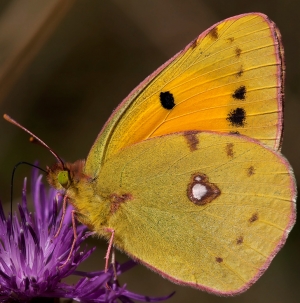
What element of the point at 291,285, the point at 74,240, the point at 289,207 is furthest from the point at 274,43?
the point at 291,285

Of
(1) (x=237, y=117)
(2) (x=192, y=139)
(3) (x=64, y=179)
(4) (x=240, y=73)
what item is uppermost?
(4) (x=240, y=73)

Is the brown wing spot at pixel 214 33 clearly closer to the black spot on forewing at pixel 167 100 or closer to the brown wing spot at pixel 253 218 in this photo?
the black spot on forewing at pixel 167 100

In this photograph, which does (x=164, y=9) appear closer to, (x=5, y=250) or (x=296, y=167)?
(x=296, y=167)

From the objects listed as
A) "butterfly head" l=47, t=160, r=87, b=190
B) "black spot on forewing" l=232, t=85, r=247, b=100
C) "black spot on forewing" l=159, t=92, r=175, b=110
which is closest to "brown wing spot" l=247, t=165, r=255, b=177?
"black spot on forewing" l=232, t=85, r=247, b=100

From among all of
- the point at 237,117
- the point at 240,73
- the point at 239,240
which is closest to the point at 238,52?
the point at 240,73

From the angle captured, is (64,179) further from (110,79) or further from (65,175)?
(110,79)

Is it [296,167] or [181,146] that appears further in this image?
[296,167]

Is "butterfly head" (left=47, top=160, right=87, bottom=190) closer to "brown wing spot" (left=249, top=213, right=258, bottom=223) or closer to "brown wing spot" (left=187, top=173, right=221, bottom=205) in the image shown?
"brown wing spot" (left=187, top=173, right=221, bottom=205)
